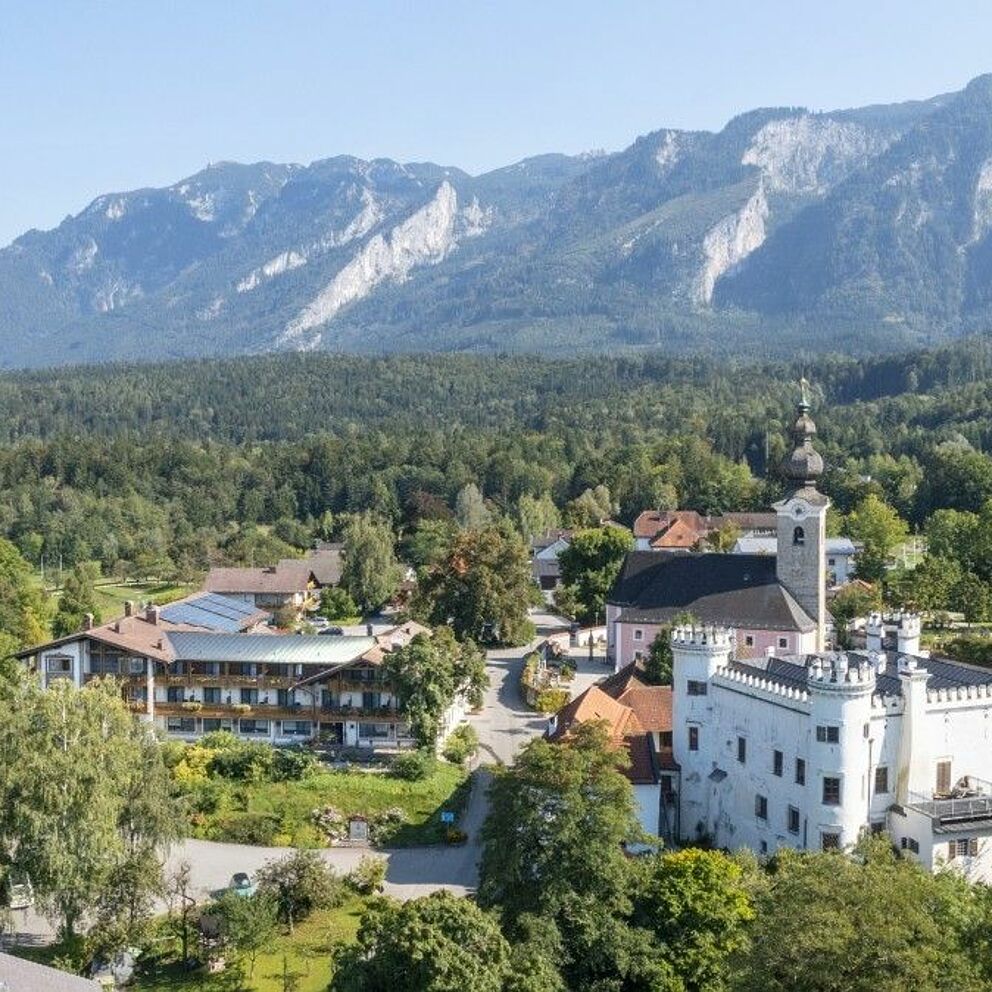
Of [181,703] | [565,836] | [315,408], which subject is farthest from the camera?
[315,408]

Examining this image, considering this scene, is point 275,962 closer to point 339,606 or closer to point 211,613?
point 211,613

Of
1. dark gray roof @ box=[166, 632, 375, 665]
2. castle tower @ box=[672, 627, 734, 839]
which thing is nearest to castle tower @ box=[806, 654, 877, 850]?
castle tower @ box=[672, 627, 734, 839]

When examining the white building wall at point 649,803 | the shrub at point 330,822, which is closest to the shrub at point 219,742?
the shrub at point 330,822

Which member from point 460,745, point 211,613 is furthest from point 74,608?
point 460,745

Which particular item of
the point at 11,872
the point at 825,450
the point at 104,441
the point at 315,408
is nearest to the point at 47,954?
the point at 11,872

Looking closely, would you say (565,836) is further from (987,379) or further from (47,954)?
(987,379)

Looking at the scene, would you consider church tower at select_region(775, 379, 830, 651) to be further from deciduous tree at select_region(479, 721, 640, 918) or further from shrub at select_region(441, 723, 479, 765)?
deciduous tree at select_region(479, 721, 640, 918)

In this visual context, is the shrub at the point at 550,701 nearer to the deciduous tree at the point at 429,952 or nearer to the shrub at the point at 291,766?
the shrub at the point at 291,766
